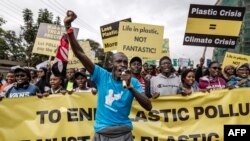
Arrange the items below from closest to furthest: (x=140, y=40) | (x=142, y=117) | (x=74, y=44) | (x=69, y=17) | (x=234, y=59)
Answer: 1. (x=69, y=17)
2. (x=74, y=44)
3. (x=142, y=117)
4. (x=140, y=40)
5. (x=234, y=59)

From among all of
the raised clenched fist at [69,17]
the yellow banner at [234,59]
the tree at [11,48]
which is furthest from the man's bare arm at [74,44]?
the tree at [11,48]

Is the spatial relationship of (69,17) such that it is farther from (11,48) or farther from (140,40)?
Result: (11,48)

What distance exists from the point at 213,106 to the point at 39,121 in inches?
106

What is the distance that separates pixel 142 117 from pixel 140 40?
3.23 m

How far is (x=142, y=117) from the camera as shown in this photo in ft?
22.2

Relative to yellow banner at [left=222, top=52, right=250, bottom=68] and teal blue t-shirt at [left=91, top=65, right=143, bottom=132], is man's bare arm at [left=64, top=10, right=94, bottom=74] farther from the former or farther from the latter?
yellow banner at [left=222, top=52, right=250, bottom=68]

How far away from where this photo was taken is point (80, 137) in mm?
6617

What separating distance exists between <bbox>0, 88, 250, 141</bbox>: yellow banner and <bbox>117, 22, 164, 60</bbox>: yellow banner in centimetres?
279

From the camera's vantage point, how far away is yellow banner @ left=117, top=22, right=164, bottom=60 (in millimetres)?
9461

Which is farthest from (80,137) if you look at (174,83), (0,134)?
(174,83)

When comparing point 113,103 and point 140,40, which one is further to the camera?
point 140,40

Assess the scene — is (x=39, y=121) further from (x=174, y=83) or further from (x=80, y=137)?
(x=174, y=83)

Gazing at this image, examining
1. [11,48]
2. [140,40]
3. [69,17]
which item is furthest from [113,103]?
[11,48]

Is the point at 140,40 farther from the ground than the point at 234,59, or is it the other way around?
the point at 140,40
